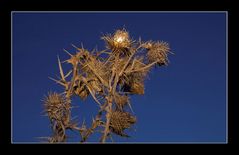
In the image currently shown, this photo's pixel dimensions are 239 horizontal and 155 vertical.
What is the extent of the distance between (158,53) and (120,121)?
2194 mm

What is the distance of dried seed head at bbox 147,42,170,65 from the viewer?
498 inches

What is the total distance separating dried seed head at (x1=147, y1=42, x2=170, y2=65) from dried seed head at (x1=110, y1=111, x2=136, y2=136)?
5.86 ft

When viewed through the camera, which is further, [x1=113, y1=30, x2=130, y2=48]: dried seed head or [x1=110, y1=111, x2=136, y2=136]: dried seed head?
[x1=113, y1=30, x2=130, y2=48]: dried seed head

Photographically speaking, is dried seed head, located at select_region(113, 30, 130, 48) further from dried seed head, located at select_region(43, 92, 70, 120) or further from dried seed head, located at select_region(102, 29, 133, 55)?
dried seed head, located at select_region(43, 92, 70, 120)

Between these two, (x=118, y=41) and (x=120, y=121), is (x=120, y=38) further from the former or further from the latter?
(x=120, y=121)

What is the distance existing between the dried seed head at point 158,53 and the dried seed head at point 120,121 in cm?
179

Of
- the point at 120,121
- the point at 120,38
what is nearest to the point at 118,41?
the point at 120,38

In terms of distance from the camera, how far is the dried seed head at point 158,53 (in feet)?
41.5

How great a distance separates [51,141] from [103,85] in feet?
6.46

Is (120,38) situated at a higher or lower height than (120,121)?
higher

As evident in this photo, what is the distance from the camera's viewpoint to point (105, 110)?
11828 mm

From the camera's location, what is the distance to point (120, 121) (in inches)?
467

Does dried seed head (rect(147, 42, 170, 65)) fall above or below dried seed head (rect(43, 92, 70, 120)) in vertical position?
above

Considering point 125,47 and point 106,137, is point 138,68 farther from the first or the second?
point 106,137
